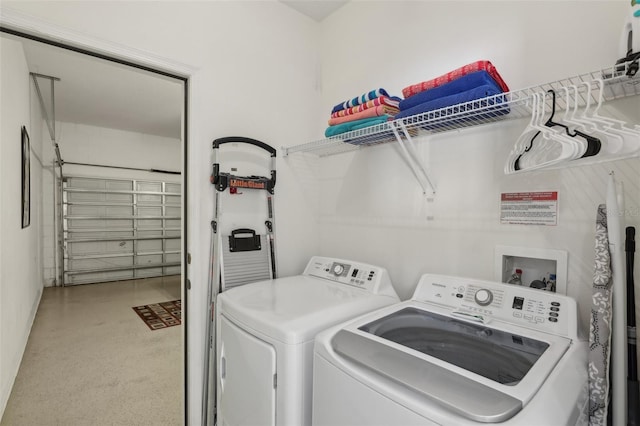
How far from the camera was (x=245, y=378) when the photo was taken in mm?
1375

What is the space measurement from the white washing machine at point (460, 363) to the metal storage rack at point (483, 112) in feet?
2.22

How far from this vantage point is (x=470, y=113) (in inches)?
51.3

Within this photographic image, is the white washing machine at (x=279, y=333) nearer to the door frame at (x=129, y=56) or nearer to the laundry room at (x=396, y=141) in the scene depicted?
the laundry room at (x=396, y=141)

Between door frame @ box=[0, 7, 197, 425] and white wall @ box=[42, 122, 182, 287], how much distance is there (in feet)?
11.0

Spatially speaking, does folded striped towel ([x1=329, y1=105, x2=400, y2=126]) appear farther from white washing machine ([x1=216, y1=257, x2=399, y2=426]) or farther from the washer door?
the washer door

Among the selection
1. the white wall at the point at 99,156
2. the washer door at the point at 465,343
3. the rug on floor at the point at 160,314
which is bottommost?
the rug on floor at the point at 160,314

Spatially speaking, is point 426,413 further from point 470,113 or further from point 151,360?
point 151,360

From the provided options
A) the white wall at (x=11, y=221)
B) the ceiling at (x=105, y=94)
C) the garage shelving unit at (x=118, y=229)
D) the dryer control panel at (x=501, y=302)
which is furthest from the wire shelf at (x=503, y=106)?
the garage shelving unit at (x=118, y=229)

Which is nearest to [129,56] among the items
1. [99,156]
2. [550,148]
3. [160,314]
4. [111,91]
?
[550,148]

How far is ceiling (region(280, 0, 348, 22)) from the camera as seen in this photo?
2.18 m

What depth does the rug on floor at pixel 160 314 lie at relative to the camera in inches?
148

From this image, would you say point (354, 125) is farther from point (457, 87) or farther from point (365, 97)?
point (457, 87)

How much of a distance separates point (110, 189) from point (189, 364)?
5.42m

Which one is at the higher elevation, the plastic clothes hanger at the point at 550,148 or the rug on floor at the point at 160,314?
the plastic clothes hanger at the point at 550,148
